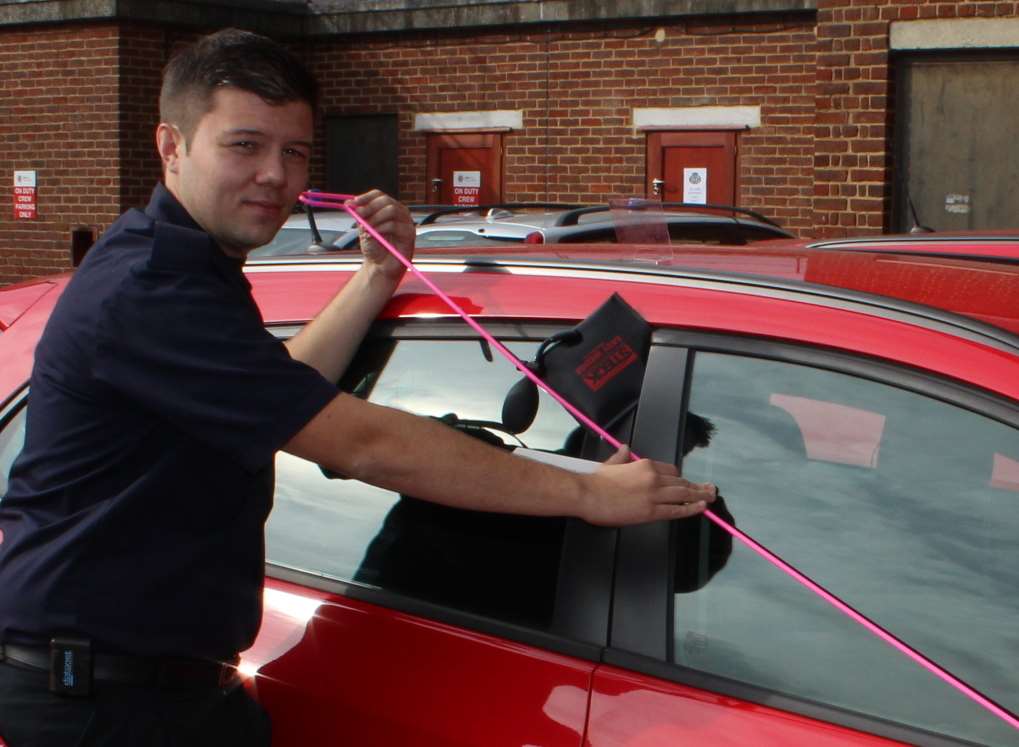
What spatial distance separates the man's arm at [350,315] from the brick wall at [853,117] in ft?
31.5

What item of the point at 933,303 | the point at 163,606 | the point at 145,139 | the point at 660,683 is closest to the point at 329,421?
the point at 163,606

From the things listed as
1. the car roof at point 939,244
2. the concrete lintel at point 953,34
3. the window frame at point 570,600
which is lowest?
the window frame at point 570,600

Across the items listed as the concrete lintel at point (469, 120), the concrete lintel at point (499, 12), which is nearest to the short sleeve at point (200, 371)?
the concrete lintel at point (499, 12)

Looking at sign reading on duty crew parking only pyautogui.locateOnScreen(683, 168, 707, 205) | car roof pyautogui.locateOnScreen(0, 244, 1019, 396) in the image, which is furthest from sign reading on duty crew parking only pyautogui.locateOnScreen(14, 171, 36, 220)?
car roof pyautogui.locateOnScreen(0, 244, 1019, 396)

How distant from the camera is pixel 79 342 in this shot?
2.02 metres

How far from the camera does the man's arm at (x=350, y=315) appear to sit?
2.35 m

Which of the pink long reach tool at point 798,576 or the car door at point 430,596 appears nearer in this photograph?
the pink long reach tool at point 798,576

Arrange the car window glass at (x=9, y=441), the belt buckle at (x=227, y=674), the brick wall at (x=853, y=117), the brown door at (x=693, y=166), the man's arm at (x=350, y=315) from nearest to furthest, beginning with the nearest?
1. the belt buckle at (x=227, y=674)
2. the man's arm at (x=350, y=315)
3. the car window glass at (x=9, y=441)
4. the brick wall at (x=853, y=117)
5. the brown door at (x=693, y=166)

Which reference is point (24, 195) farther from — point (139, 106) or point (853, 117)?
point (853, 117)

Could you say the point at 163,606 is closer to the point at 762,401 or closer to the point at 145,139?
the point at 762,401

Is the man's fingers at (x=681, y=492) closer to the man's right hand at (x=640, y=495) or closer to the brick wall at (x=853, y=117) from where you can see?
the man's right hand at (x=640, y=495)

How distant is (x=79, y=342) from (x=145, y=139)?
1375 centimetres

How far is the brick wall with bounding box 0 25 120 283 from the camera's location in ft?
49.2

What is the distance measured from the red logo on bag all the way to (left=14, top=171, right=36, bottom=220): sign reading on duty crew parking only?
48.9 ft
